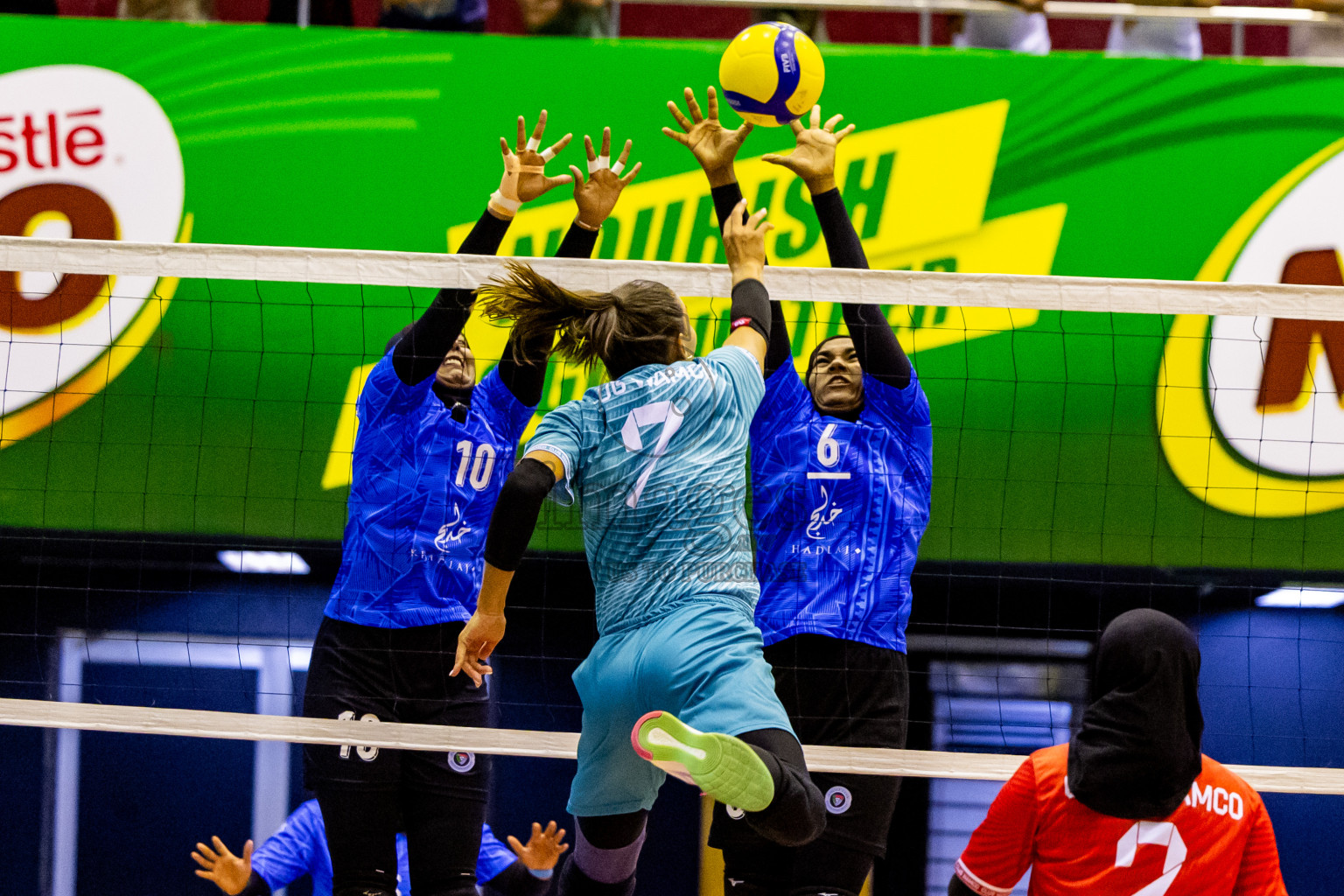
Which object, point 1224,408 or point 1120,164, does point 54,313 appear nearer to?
point 1120,164

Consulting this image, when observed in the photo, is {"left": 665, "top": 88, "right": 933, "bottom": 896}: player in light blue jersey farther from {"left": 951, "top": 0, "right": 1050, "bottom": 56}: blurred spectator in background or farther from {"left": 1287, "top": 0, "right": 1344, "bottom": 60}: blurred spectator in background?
{"left": 1287, "top": 0, "right": 1344, "bottom": 60}: blurred spectator in background

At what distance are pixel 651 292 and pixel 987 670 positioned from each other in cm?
454

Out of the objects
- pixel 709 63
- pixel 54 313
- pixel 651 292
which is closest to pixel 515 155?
pixel 651 292

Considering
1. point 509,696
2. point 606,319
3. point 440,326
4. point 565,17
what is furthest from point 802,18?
point 606,319

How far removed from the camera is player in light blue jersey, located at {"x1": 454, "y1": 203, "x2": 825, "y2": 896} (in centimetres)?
306

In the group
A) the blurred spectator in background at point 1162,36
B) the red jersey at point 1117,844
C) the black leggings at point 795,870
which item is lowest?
the black leggings at point 795,870

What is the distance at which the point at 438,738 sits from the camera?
4152 mm

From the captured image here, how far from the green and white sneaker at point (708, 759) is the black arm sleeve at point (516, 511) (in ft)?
1.74

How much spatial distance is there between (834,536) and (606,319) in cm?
128

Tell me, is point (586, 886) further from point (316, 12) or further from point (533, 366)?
point (316, 12)

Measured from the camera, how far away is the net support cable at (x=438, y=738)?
13.4 feet

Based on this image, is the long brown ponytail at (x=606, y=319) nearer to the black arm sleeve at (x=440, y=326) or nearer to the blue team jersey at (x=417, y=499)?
the black arm sleeve at (x=440, y=326)

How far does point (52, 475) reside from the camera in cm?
601

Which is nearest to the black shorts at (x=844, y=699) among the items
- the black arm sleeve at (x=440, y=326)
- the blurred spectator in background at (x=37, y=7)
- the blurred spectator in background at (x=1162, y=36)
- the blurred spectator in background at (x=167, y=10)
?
the black arm sleeve at (x=440, y=326)
